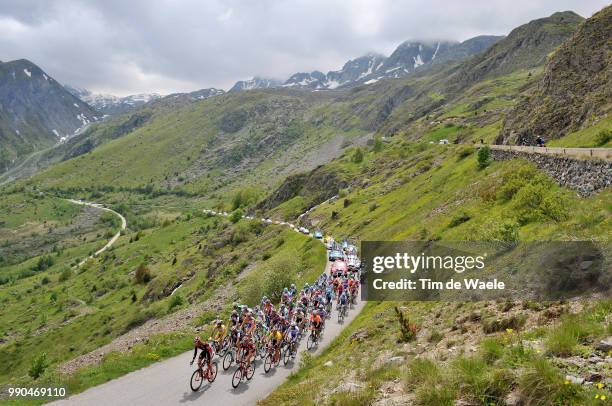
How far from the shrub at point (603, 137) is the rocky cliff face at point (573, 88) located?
19121 millimetres

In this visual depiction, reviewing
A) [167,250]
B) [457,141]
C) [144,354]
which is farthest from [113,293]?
[457,141]

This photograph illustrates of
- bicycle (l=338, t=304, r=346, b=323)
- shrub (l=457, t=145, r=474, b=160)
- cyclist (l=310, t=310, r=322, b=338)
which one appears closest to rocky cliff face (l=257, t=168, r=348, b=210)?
shrub (l=457, t=145, r=474, b=160)

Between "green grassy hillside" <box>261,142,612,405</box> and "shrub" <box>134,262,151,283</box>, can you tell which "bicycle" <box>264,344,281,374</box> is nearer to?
"green grassy hillside" <box>261,142,612,405</box>

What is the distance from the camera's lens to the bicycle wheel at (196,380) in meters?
23.4

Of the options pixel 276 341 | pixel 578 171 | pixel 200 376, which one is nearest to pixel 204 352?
pixel 200 376

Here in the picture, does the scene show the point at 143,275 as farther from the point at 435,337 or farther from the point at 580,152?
the point at 435,337

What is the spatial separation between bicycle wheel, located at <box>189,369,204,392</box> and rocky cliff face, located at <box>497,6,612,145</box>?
56.4 m

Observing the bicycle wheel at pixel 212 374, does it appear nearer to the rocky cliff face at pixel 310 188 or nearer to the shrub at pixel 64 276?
the rocky cliff face at pixel 310 188

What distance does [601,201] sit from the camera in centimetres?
2486

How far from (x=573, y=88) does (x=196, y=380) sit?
6983 centimetres

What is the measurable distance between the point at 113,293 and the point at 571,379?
417 feet

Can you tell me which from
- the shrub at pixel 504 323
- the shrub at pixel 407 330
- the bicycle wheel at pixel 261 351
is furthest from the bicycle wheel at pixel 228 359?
the shrub at pixel 504 323

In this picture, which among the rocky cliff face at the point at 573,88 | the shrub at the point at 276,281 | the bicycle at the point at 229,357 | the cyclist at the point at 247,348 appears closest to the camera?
the cyclist at the point at 247,348

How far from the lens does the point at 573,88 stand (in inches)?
2665
